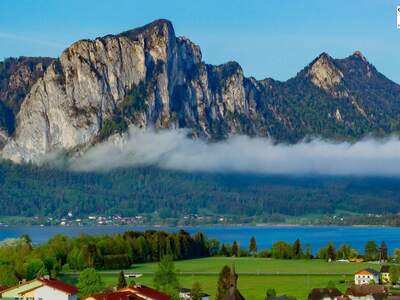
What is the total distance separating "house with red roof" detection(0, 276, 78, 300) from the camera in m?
81.2

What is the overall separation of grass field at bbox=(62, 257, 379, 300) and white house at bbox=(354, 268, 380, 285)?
0.93 meters

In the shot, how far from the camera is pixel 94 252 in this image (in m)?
138

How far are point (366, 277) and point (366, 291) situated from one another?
1779 cm

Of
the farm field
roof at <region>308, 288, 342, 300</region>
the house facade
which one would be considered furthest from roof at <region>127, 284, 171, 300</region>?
the farm field

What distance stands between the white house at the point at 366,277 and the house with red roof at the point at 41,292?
40.1m

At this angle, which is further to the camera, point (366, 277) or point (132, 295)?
point (366, 277)

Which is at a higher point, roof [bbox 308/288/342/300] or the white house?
the white house

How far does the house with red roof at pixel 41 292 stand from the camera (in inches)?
3199

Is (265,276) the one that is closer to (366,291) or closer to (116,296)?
(366,291)

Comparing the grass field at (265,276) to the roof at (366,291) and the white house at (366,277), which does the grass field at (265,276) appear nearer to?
the white house at (366,277)

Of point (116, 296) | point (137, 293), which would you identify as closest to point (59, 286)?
point (137, 293)

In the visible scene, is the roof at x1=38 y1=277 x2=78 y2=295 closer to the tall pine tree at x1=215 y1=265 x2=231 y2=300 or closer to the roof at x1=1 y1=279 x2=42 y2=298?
the roof at x1=1 y1=279 x2=42 y2=298

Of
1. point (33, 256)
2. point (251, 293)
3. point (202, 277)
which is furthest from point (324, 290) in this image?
point (33, 256)

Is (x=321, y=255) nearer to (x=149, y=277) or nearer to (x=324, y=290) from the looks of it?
(x=149, y=277)
